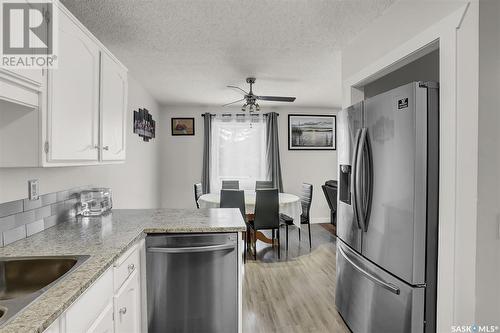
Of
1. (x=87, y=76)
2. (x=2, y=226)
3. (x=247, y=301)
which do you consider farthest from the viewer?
(x=247, y=301)

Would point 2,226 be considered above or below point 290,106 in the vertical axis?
below

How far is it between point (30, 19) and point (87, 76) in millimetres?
482

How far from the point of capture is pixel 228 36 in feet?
7.97

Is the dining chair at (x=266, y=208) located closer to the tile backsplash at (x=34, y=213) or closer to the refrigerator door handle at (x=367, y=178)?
the refrigerator door handle at (x=367, y=178)

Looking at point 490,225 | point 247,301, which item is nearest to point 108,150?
point 247,301

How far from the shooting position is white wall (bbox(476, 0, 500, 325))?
1340 mm

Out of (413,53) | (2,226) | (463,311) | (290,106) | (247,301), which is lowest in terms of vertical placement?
(247,301)

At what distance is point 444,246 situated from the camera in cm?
151

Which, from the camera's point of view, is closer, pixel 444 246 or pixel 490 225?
pixel 490 225

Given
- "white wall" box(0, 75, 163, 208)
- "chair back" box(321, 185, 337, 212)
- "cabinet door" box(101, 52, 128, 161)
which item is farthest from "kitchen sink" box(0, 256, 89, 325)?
"chair back" box(321, 185, 337, 212)

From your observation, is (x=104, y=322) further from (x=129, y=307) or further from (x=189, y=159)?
(x=189, y=159)

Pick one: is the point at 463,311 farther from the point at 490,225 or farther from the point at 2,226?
the point at 2,226

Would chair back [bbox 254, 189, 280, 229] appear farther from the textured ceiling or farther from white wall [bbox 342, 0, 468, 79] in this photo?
white wall [bbox 342, 0, 468, 79]

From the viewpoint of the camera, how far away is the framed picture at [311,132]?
582 cm
